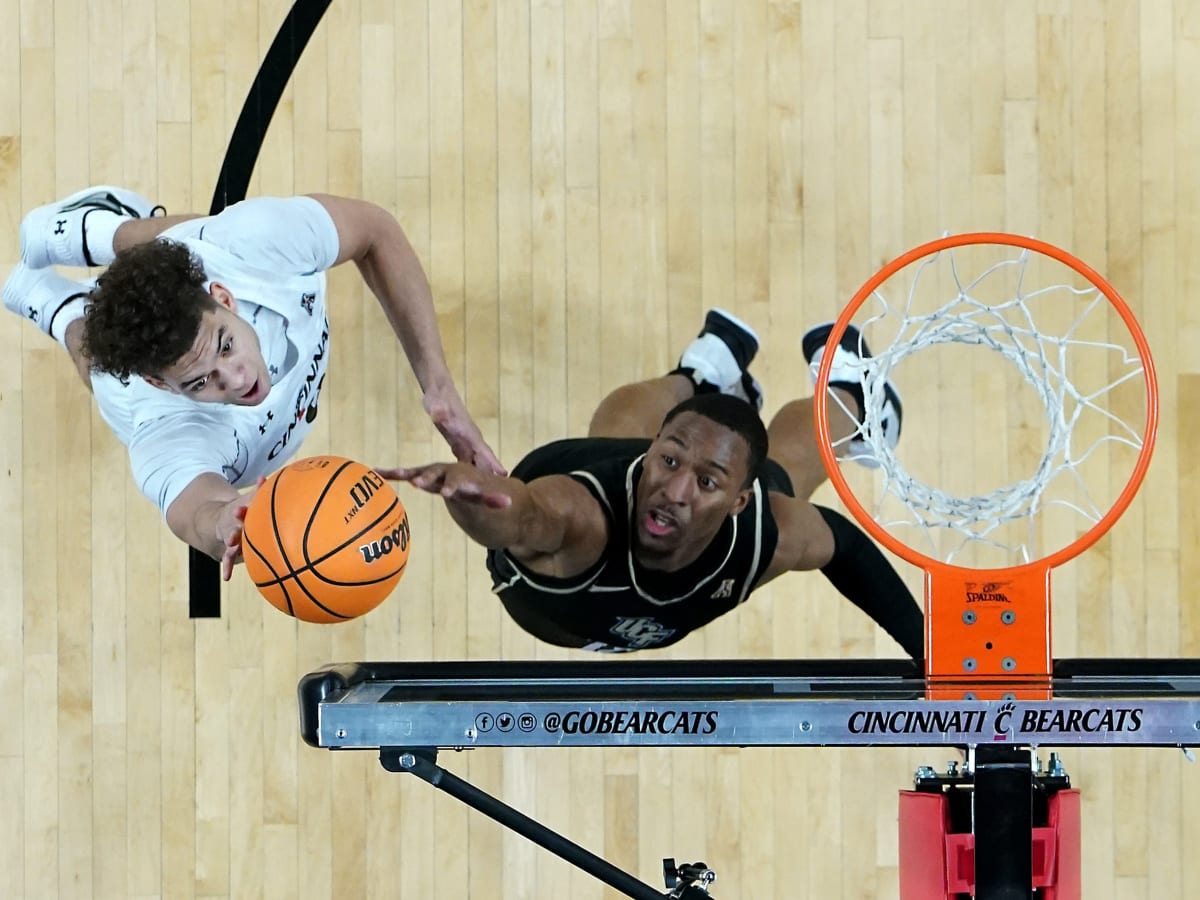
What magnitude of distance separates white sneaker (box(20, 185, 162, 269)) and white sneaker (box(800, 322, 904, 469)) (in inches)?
73.2

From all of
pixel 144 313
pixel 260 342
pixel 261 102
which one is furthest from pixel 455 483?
pixel 261 102

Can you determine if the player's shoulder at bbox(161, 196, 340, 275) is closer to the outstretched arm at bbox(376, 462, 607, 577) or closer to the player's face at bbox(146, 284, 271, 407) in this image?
the player's face at bbox(146, 284, 271, 407)

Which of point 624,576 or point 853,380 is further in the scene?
point 853,380

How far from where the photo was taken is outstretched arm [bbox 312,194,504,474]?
3039 mm

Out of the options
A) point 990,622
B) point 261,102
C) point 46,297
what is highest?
point 261,102

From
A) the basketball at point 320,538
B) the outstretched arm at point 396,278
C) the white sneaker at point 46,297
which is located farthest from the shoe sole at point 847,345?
the white sneaker at point 46,297

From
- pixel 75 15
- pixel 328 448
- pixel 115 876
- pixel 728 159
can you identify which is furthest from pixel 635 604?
pixel 75 15

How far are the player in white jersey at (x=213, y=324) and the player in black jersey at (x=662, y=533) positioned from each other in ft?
1.08

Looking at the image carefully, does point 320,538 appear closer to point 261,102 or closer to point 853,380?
point 853,380

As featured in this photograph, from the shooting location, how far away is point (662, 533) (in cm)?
271

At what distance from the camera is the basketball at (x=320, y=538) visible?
2.22 metres

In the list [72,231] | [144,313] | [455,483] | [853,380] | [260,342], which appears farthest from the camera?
[853,380]

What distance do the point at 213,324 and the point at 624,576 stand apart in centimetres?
104

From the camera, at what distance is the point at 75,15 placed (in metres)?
3.97
